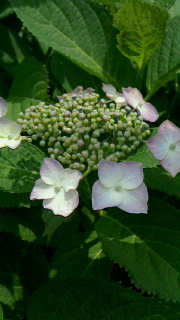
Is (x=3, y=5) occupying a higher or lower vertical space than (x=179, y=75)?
lower

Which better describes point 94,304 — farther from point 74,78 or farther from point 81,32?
point 81,32

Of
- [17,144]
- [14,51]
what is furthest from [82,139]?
[14,51]

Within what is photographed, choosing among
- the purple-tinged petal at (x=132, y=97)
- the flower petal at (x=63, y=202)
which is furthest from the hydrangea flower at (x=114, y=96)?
the flower petal at (x=63, y=202)

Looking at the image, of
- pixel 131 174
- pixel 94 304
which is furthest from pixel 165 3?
pixel 94 304

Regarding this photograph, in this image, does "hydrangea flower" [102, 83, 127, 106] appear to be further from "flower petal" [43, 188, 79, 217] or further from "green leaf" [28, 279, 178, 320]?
"green leaf" [28, 279, 178, 320]

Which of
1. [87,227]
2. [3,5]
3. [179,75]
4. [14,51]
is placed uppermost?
[179,75]

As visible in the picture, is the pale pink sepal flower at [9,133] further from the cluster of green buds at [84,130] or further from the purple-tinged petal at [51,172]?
the purple-tinged petal at [51,172]

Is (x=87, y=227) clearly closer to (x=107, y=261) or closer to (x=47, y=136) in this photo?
(x=107, y=261)

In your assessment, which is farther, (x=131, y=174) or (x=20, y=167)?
(x=20, y=167)
